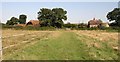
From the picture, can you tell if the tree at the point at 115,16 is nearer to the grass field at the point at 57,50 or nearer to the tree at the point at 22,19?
the tree at the point at 22,19

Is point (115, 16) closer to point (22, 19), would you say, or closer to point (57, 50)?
point (22, 19)

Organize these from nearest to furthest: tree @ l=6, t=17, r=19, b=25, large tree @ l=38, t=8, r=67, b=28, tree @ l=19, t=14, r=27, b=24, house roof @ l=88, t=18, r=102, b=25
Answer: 1. large tree @ l=38, t=8, r=67, b=28
2. house roof @ l=88, t=18, r=102, b=25
3. tree @ l=6, t=17, r=19, b=25
4. tree @ l=19, t=14, r=27, b=24

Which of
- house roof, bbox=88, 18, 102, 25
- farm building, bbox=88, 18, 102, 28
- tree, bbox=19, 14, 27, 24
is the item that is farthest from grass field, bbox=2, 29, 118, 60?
tree, bbox=19, 14, 27, 24

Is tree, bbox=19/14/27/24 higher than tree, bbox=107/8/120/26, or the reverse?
tree, bbox=107/8/120/26

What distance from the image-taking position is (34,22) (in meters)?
124

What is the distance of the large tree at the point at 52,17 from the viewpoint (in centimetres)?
10975

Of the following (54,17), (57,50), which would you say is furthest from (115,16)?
(57,50)

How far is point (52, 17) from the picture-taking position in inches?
4520

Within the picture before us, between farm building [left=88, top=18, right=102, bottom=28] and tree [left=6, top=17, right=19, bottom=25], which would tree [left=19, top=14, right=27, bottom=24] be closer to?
tree [left=6, top=17, right=19, bottom=25]

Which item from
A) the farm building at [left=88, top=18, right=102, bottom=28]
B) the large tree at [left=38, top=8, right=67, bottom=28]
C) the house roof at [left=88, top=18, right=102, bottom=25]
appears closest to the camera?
the large tree at [left=38, top=8, right=67, bottom=28]

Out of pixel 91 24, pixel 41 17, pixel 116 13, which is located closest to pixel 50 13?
pixel 41 17

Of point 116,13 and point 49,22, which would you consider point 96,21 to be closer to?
point 116,13

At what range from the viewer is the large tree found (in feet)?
360

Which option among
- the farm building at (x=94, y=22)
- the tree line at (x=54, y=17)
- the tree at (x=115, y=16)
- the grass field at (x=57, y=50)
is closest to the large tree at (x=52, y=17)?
the tree line at (x=54, y=17)
